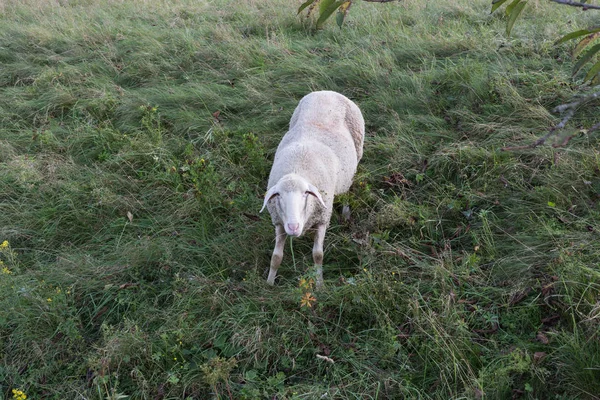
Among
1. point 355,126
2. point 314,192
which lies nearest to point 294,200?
point 314,192

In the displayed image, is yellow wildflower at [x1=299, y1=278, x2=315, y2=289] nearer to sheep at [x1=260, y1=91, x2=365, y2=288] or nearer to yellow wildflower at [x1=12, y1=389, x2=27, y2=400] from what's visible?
sheep at [x1=260, y1=91, x2=365, y2=288]

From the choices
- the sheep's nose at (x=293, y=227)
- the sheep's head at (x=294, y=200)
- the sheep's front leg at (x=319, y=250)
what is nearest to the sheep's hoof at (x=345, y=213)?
the sheep's front leg at (x=319, y=250)

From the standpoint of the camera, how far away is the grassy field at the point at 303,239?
2684mm

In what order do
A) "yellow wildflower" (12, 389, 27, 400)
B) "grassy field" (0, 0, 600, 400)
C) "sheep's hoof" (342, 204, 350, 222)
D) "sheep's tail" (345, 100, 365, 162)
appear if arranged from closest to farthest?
"yellow wildflower" (12, 389, 27, 400) < "grassy field" (0, 0, 600, 400) < "sheep's hoof" (342, 204, 350, 222) < "sheep's tail" (345, 100, 365, 162)

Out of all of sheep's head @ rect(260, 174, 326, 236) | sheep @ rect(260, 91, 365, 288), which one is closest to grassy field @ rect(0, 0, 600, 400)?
sheep @ rect(260, 91, 365, 288)

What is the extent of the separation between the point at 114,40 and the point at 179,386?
18.6ft

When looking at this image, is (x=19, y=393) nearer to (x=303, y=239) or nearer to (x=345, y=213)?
(x=303, y=239)

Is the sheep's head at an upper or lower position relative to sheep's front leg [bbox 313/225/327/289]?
upper

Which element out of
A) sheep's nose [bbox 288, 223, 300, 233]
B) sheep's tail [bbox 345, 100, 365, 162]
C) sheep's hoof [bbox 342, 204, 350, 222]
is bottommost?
sheep's hoof [bbox 342, 204, 350, 222]

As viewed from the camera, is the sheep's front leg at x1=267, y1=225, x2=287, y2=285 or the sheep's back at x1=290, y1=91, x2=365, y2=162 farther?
the sheep's back at x1=290, y1=91, x2=365, y2=162

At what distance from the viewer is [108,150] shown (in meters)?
4.89

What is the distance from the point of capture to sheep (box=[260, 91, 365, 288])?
3.06 m

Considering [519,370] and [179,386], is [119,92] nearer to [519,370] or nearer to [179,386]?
[179,386]

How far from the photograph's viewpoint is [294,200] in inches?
118
